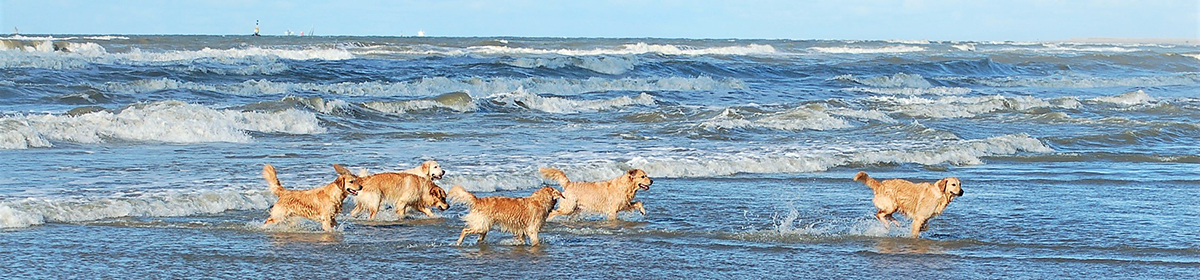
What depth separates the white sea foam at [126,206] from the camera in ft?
27.3

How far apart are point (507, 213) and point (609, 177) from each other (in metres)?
4.79

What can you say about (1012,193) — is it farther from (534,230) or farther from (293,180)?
(293,180)

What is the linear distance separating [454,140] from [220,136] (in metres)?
3.06

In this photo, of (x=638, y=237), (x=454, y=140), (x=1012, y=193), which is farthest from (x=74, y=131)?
(x=1012, y=193)

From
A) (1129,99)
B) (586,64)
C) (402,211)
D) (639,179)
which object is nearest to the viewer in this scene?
(402,211)

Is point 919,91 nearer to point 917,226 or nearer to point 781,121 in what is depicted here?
point 781,121

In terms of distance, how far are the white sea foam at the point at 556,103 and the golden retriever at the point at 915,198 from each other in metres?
15.7

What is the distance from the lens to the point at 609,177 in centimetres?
1240

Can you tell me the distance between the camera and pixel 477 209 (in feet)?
24.8

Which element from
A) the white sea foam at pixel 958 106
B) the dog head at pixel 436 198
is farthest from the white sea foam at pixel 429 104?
the dog head at pixel 436 198

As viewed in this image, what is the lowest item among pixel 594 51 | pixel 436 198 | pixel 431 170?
pixel 594 51

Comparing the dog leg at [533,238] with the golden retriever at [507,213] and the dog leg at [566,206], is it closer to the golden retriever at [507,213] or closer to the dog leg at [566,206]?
the golden retriever at [507,213]

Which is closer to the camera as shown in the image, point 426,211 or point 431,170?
point 426,211

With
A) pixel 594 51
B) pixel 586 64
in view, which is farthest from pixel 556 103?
pixel 594 51
